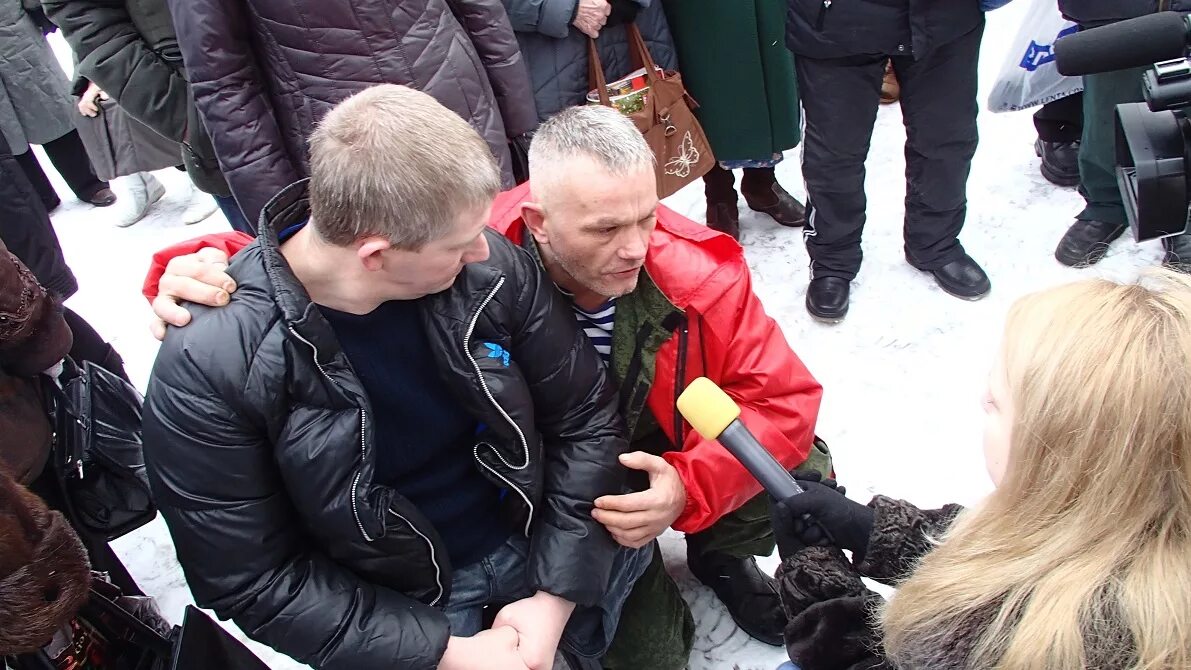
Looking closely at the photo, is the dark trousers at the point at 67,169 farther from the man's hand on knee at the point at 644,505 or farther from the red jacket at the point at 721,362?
the man's hand on knee at the point at 644,505

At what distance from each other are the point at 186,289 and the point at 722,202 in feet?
8.19

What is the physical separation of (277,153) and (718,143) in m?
1.67

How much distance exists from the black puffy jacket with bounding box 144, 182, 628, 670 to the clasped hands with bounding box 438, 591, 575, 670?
0.05 m

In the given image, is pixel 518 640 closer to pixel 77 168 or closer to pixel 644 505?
pixel 644 505

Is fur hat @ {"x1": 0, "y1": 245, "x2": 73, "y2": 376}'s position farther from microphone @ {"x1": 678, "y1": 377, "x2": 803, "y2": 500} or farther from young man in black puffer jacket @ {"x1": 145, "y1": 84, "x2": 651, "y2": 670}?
microphone @ {"x1": 678, "y1": 377, "x2": 803, "y2": 500}

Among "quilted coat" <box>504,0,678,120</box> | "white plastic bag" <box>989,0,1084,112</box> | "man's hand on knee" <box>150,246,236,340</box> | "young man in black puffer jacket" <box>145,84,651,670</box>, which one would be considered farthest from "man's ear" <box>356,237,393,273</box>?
"white plastic bag" <box>989,0,1084,112</box>

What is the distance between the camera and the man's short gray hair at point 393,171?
1.32 m

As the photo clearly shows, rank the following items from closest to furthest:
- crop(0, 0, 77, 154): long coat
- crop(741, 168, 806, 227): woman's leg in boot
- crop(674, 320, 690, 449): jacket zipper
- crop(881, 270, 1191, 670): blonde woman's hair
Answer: crop(881, 270, 1191, 670): blonde woman's hair
crop(674, 320, 690, 449): jacket zipper
crop(741, 168, 806, 227): woman's leg in boot
crop(0, 0, 77, 154): long coat

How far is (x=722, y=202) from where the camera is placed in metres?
3.53

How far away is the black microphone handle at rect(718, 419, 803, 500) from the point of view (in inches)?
52.9

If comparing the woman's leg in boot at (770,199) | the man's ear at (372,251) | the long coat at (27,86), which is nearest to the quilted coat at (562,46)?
the woman's leg in boot at (770,199)

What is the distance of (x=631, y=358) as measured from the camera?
182 cm

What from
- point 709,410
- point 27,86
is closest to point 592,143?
point 709,410

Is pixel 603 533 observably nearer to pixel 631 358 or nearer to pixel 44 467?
pixel 631 358
